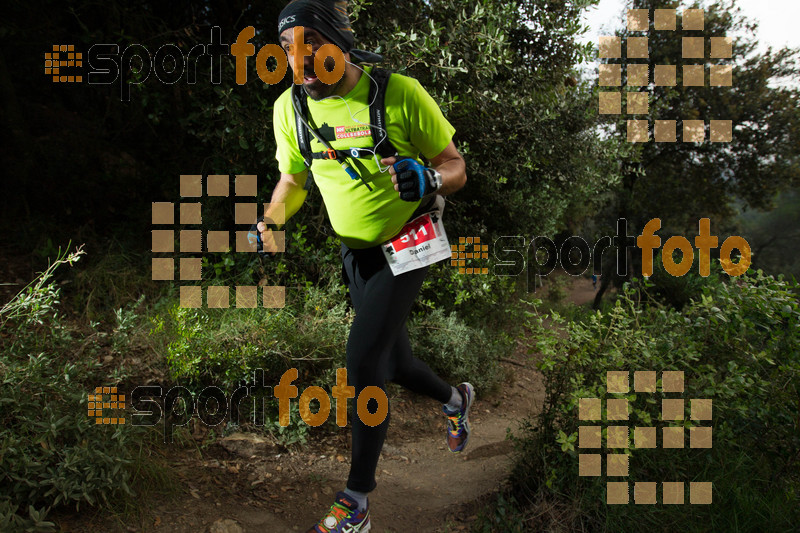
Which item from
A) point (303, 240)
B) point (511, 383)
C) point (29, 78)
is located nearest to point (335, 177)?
point (303, 240)

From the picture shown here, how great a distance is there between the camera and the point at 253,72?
529cm

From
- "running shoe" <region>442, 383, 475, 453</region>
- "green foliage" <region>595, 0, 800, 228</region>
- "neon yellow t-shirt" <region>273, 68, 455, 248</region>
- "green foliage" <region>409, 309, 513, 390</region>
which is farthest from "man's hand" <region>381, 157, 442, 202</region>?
"green foliage" <region>595, 0, 800, 228</region>

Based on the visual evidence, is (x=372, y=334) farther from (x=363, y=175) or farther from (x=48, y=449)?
(x=48, y=449)

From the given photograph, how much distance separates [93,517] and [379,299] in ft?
6.14

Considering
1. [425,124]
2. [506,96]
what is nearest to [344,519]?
[425,124]

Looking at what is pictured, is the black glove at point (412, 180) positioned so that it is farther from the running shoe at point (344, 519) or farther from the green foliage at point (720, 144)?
the green foliage at point (720, 144)

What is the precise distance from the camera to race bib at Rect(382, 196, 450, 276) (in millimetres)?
2742

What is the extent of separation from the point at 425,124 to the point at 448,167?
0.79ft

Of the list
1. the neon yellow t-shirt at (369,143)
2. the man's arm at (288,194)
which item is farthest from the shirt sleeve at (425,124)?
the man's arm at (288,194)

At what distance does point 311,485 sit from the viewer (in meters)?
3.73

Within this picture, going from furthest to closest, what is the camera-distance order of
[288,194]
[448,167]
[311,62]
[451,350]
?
[451,350] → [288,194] → [448,167] → [311,62]

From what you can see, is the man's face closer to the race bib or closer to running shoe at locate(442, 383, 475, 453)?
the race bib

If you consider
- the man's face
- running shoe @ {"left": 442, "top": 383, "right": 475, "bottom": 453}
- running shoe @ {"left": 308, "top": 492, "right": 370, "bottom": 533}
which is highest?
the man's face

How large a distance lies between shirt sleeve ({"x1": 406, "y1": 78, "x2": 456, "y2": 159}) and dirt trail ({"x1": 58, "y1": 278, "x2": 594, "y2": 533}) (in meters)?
1.93
